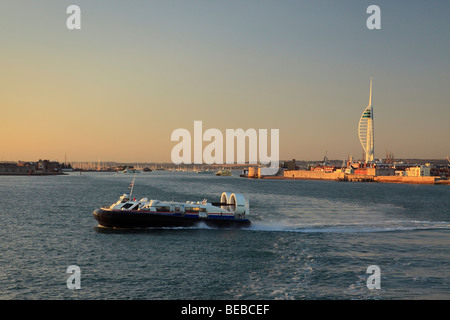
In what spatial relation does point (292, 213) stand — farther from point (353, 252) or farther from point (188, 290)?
point (188, 290)

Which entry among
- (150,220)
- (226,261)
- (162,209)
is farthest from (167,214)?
(226,261)

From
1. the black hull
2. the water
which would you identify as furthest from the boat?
the water

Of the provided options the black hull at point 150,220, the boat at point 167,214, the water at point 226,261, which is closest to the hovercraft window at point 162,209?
the boat at point 167,214

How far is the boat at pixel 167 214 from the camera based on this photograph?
4291 cm

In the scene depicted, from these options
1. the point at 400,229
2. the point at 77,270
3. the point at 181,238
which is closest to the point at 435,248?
the point at 400,229

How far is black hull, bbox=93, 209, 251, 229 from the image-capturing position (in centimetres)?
4272

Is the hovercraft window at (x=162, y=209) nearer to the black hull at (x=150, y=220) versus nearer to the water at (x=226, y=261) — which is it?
the black hull at (x=150, y=220)

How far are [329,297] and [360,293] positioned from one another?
2.03 metres

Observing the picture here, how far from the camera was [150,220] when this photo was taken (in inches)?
1710

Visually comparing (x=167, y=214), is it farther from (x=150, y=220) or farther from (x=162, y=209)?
(x=150, y=220)

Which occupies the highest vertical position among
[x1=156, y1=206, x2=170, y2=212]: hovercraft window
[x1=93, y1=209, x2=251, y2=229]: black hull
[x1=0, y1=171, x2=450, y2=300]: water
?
[x1=156, y1=206, x2=170, y2=212]: hovercraft window

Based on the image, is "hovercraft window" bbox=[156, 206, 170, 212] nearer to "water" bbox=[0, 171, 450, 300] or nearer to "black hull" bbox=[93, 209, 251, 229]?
"black hull" bbox=[93, 209, 251, 229]
